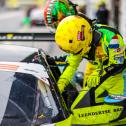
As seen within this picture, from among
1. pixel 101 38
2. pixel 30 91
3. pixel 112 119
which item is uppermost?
pixel 101 38

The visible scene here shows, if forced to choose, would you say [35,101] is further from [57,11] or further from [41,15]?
[41,15]

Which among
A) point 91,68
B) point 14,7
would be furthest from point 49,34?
point 14,7

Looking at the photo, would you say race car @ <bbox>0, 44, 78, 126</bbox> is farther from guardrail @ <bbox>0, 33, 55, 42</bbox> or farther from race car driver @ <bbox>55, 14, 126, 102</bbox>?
guardrail @ <bbox>0, 33, 55, 42</bbox>

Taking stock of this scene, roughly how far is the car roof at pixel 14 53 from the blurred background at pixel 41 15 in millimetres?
1665

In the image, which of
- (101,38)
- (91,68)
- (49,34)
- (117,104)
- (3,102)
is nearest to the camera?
(3,102)

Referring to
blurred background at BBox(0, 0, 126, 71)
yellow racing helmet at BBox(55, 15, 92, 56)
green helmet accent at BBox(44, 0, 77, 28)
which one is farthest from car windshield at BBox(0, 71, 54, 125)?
blurred background at BBox(0, 0, 126, 71)

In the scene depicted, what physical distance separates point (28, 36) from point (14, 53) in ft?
6.72

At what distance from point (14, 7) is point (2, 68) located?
198 feet

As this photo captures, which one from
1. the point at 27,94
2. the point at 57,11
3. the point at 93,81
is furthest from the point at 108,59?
the point at 57,11

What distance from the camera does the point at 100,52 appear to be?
5266 mm

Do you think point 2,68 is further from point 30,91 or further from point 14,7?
point 14,7

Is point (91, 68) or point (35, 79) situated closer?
point (35, 79)

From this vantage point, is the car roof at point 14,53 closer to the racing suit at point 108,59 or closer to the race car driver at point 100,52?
the race car driver at point 100,52

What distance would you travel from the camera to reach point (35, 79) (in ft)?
14.3
